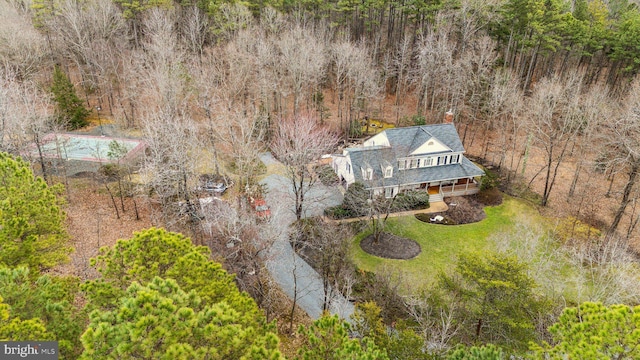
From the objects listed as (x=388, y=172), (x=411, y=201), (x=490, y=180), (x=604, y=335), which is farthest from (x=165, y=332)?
(x=490, y=180)

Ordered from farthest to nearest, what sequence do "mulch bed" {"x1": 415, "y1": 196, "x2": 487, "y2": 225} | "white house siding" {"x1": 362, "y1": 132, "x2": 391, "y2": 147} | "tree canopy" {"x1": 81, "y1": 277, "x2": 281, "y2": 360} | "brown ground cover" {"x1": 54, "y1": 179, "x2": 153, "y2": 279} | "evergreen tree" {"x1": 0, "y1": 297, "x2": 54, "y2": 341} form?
"white house siding" {"x1": 362, "y1": 132, "x2": 391, "y2": 147}, "mulch bed" {"x1": 415, "y1": 196, "x2": 487, "y2": 225}, "brown ground cover" {"x1": 54, "y1": 179, "x2": 153, "y2": 279}, "evergreen tree" {"x1": 0, "y1": 297, "x2": 54, "y2": 341}, "tree canopy" {"x1": 81, "y1": 277, "x2": 281, "y2": 360}

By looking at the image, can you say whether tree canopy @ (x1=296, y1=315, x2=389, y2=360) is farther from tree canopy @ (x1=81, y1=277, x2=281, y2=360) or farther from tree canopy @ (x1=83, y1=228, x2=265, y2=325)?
tree canopy @ (x1=83, y1=228, x2=265, y2=325)

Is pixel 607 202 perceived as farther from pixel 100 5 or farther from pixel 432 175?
pixel 100 5

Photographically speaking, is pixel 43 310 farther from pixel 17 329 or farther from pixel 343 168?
pixel 343 168

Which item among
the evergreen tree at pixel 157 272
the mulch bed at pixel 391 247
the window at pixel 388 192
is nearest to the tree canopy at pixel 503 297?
the evergreen tree at pixel 157 272

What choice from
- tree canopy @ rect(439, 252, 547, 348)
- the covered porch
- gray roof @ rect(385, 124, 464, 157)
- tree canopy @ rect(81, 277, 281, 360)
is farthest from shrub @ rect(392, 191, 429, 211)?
tree canopy @ rect(81, 277, 281, 360)

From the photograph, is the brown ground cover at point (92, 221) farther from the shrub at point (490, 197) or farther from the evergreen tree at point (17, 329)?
the shrub at point (490, 197)
